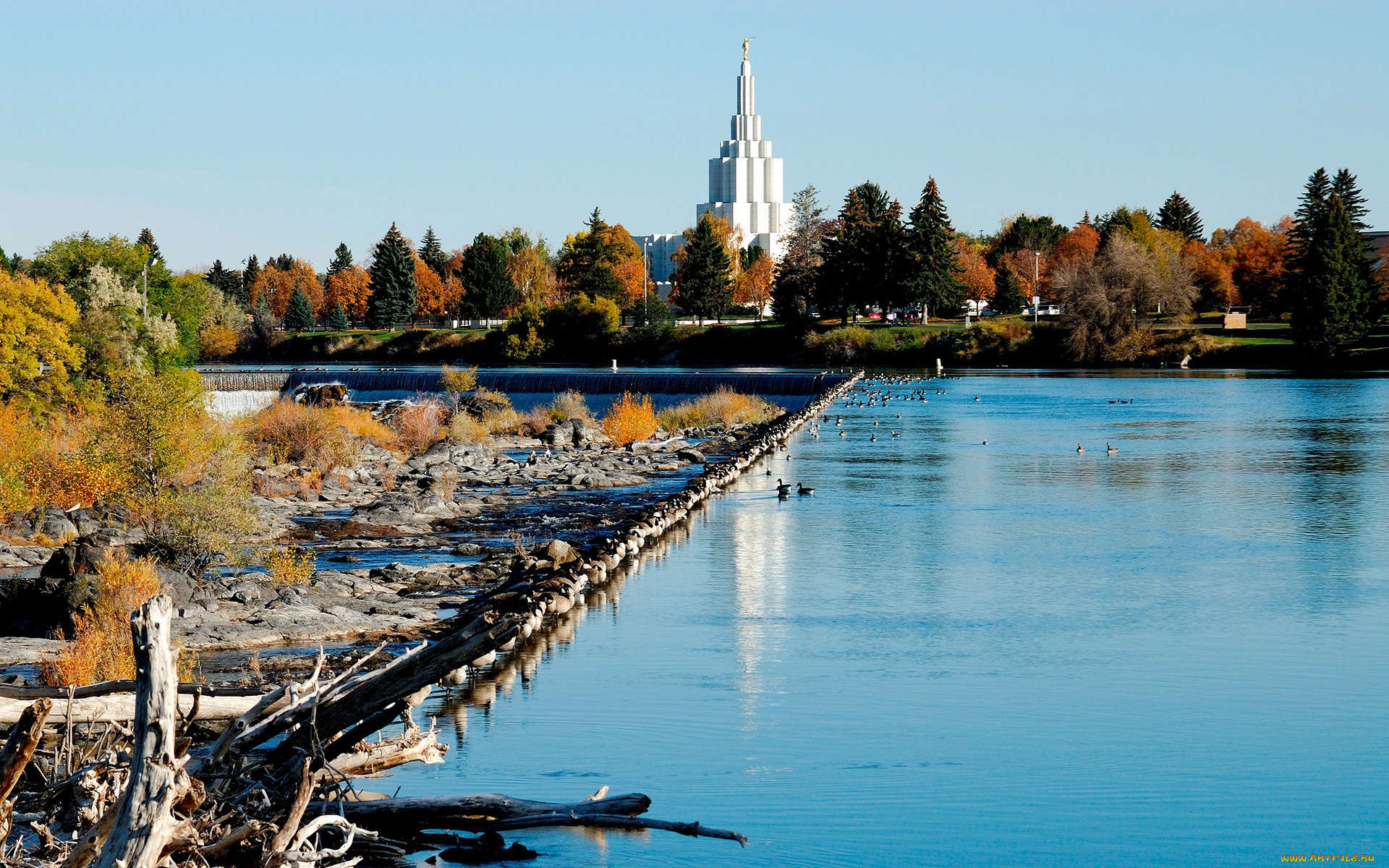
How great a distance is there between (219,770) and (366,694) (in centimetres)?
90

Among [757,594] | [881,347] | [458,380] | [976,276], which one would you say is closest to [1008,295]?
[976,276]

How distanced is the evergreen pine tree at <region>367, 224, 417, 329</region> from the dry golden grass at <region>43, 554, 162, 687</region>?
348 feet

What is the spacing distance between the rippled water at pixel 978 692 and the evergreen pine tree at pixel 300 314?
329 feet

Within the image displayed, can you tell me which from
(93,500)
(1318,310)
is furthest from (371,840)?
(1318,310)

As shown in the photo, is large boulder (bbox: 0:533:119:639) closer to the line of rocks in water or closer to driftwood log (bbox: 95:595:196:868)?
the line of rocks in water

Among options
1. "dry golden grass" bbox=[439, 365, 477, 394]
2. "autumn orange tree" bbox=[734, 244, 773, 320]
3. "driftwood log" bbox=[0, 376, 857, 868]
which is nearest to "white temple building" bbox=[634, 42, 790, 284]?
"autumn orange tree" bbox=[734, 244, 773, 320]

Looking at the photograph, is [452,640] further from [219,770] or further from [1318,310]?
[1318,310]

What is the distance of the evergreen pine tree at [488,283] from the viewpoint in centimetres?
11944

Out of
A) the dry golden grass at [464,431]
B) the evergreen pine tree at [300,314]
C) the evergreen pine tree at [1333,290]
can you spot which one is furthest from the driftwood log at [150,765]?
the evergreen pine tree at [300,314]

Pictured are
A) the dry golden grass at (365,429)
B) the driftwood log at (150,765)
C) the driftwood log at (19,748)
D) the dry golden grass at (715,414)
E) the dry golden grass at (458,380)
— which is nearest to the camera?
the driftwood log at (150,765)

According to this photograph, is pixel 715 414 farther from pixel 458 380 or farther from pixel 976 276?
pixel 976 276

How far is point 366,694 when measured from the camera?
8312 mm

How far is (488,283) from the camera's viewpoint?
120 meters

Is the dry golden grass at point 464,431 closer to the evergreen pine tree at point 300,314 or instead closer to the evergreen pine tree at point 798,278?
the evergreen pine tree at point 798,278
